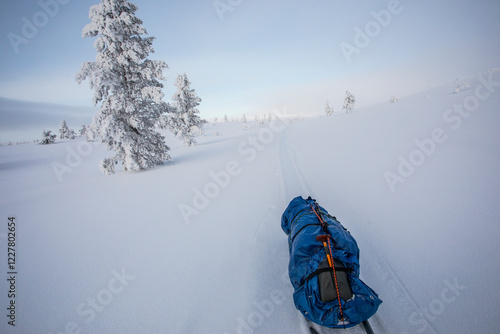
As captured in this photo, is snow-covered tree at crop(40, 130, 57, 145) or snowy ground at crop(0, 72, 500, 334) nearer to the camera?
snowy ground at crop(0, 72, 500, 334)

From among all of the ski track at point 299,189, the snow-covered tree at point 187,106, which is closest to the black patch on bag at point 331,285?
the ski track at point 299,189

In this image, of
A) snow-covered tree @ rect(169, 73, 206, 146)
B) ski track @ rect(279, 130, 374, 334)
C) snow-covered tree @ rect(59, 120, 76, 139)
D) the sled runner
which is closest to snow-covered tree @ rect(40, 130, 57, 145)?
snow-covered tree @ rect(59, 120, 76, 139)

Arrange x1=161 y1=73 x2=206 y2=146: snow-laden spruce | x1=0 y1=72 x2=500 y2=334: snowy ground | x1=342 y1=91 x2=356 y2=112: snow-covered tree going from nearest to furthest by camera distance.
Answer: x1=0 y1=72 x2=500 y2=334: snowy ground < x1=161 y1=73 x2=206 y2=146: snow-laden spruce < x1=342 y1=91 x2=356 y2=112: snow-covered tree

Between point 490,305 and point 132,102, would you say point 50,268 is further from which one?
point 132,102

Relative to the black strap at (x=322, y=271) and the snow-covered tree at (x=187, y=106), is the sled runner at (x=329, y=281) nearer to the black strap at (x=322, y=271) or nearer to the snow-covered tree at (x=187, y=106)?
the black strap at (x=322, y=271)

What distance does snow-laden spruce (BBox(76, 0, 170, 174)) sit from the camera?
28.5 feet

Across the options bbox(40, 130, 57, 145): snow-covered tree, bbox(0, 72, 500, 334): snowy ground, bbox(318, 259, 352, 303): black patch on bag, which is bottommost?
bbox(0, 72, 500, 334): snowy ground

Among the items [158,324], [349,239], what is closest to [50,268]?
[158,324]

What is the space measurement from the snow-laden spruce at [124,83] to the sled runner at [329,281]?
10320mm

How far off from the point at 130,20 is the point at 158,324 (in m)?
12.6

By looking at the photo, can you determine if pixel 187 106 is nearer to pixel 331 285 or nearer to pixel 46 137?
pixel 331 285

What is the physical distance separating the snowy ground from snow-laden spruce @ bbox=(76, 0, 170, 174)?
155 inches

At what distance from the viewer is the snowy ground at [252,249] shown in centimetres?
225

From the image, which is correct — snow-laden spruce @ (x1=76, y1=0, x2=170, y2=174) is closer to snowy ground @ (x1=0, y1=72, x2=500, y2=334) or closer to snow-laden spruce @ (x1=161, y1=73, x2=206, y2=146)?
snowy ground @ (x1=0, y1=72, x2=500, y2=334)
